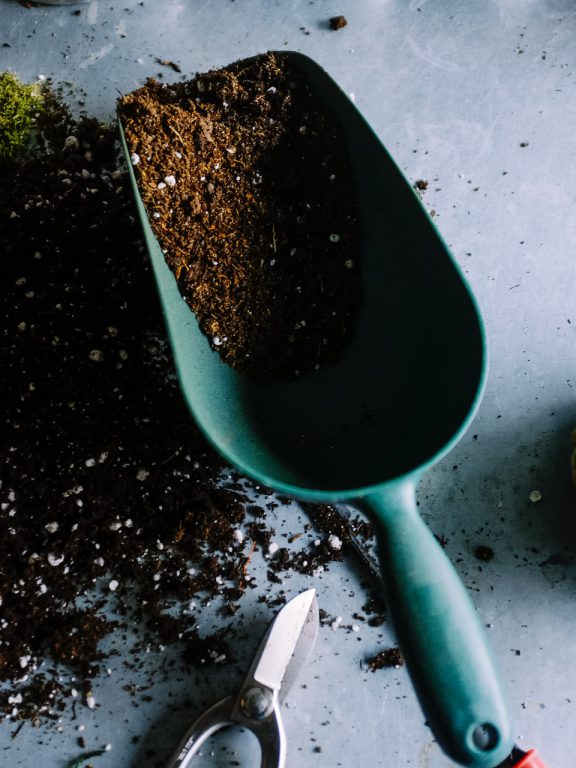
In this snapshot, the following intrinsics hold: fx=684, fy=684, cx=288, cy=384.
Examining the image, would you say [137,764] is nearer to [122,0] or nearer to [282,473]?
[282,473]

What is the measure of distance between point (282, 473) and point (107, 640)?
345 millimetres

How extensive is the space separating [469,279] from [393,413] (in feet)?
0.86

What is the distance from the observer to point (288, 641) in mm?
883

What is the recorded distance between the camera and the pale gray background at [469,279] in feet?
3.05

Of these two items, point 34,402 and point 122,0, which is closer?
point 34,402

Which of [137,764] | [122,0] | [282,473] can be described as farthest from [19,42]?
[137,764]

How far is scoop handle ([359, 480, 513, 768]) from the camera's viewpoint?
72 centimetres

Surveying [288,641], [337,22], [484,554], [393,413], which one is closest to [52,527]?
[288,641]

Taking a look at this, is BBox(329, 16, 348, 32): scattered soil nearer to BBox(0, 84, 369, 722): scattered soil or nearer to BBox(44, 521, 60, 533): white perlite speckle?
BBox(0, 84, 369, 722): scattered soil

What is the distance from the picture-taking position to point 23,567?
932mm

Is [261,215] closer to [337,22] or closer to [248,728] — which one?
[337,22]

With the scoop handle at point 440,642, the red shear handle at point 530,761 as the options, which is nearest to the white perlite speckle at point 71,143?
the scoop handle at point 440,642

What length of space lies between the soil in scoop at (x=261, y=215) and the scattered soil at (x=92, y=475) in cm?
12

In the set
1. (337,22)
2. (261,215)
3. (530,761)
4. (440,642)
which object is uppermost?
(337,22)
